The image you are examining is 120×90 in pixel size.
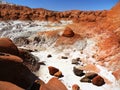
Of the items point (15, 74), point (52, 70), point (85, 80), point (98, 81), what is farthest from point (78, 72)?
point (15, 74)

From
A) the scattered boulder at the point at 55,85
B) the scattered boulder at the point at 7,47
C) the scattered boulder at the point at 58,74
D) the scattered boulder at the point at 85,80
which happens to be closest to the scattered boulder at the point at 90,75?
the scattered boulder at the point at 85,80

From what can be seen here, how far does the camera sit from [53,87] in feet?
43.0

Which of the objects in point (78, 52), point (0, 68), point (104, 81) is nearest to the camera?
point (0, 68)

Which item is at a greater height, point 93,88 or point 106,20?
point 106,20

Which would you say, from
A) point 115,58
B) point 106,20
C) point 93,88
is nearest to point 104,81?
point 93,88

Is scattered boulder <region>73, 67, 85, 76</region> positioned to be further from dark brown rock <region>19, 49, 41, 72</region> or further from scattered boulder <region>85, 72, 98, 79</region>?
dark brown rock <region>19, 49, 41, 72</region>

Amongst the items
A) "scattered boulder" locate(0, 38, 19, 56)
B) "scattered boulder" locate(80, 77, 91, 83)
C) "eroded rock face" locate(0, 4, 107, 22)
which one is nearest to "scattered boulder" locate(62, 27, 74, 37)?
"eroded rock face" locate(0, 4, 107, 22)

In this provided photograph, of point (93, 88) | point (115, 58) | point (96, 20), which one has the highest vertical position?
point (96, 20)

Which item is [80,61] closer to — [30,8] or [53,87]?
[53,87]

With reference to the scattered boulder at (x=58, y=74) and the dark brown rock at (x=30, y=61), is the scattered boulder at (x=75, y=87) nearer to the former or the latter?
the scattered boulder at (x=58, y=74)

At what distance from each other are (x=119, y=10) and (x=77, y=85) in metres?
9.68

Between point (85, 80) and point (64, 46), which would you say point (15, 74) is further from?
point (64, 46)

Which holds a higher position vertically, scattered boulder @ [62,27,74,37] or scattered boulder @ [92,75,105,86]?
scattered boulder @ [62,27,74,37]

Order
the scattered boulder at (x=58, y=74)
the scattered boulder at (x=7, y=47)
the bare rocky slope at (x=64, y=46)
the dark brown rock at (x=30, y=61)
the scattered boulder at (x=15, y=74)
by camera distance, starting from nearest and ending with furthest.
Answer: the scattered boulder at (x=15, y=74) → the scattered boulder at (x=7, y=47) → the bare rocky slope at (x=64, y=46) → the scattered boulder at (x=58, y=74) → the dark brown rock at (x=30, y=61)
